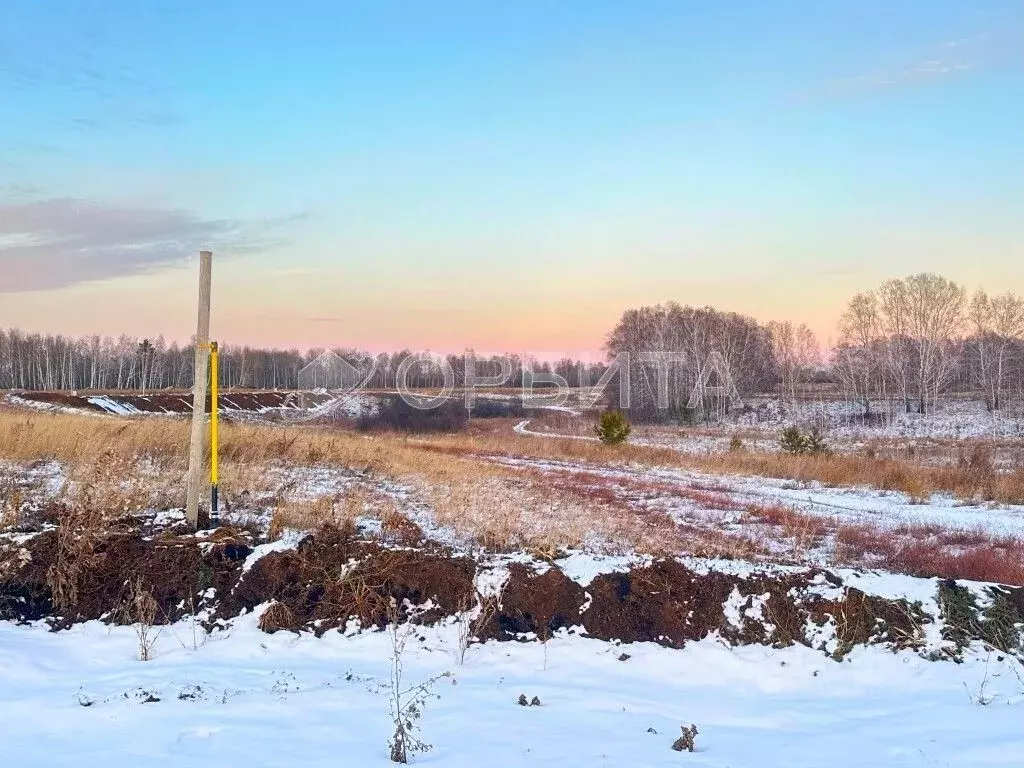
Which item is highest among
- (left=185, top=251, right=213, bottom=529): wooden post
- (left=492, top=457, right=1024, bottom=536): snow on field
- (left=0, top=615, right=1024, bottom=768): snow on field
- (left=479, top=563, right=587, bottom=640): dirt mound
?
(left=185, top=251, right=213, bottom=529): wooden post

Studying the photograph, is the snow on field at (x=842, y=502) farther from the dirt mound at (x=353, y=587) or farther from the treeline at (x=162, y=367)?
the treeline at (x=162, y=367)

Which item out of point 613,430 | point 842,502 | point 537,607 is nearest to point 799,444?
point 613,430

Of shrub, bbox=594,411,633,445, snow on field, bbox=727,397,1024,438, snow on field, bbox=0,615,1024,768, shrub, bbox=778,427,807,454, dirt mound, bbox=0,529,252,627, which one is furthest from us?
snow on field, bbox=727,397,1024,438

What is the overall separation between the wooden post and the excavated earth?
1.08 m

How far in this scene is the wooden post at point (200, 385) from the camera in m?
7.72

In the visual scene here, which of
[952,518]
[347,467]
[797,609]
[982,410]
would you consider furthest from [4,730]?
[982,410]

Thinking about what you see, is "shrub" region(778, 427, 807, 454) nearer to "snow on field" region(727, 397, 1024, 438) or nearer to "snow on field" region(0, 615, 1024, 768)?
"snow on field" region(0, 615, 1024, 768)

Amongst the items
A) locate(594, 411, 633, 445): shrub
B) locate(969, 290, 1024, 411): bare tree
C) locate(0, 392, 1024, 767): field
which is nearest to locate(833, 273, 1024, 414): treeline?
locate(969, 290, 1024, 411): bare tree

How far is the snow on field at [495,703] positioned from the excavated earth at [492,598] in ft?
0.57

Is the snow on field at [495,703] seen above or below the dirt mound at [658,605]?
below

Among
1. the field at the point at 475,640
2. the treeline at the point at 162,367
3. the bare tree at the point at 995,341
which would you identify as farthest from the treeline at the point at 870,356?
the field at the point at 475,640

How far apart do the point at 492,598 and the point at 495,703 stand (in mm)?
1309

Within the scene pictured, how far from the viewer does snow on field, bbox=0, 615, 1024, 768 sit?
13.4 feet

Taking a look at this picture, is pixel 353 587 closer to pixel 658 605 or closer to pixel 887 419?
pixel 658 605
